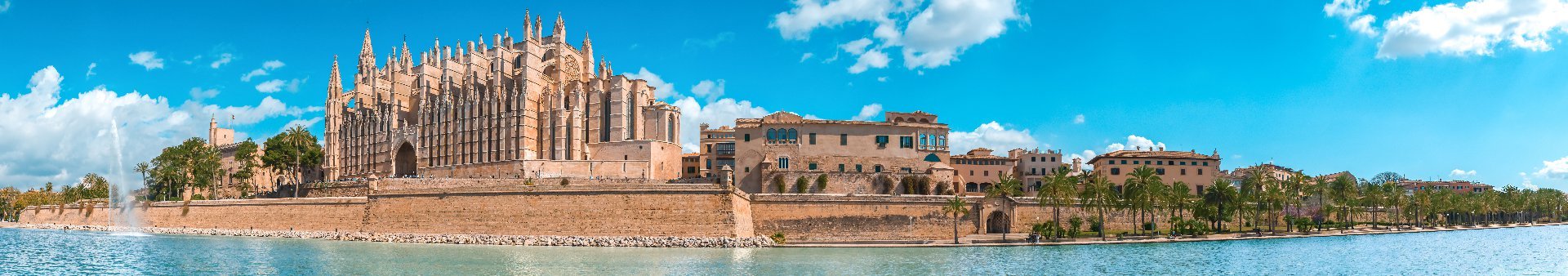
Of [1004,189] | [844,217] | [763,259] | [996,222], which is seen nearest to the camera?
[763,259]

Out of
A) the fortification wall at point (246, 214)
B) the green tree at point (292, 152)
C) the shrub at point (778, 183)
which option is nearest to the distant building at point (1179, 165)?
the shrub at point (778, 183)

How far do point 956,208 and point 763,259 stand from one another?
1457 centimetres

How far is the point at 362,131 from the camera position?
94.5 m

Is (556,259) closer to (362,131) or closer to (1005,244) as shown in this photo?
(1005,244)

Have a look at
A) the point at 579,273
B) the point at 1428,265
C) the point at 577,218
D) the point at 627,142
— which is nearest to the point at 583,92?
the point at 627,142

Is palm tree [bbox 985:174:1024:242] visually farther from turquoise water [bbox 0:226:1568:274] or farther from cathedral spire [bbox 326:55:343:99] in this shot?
cathedral spire [bbox 326:55:343:99]

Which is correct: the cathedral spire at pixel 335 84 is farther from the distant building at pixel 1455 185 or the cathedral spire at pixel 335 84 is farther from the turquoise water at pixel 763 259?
the distant building at pixel 1455 185

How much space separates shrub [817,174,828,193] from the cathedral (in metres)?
17.2

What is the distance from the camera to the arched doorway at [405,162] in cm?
9281

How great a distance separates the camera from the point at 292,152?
9106cm

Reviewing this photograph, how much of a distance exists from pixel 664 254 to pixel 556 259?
4606mm

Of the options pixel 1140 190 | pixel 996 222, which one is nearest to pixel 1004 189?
pixel 996 222

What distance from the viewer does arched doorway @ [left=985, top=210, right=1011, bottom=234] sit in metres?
62.2

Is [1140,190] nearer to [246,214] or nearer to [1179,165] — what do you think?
[1179,165]
